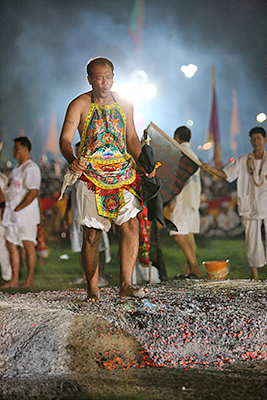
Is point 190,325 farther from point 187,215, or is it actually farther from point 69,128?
point 187,215

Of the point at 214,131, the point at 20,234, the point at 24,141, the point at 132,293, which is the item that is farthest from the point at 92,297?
the point at 214,131

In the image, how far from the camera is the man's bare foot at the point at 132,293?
3143 millimetres

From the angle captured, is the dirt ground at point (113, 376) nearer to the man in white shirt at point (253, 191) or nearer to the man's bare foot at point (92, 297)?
the man's bare foot at point (92, 297)

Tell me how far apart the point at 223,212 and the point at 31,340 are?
365 inches

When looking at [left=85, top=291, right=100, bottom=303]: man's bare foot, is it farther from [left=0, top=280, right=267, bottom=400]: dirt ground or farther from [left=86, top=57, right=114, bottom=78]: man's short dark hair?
[left=86, top=57, right=114, bottom=78]: man's short dark hair

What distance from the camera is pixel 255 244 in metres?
4.92

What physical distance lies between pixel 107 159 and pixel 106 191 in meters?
0.23

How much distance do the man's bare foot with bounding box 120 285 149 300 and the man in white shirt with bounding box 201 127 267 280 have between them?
2133 millimetres

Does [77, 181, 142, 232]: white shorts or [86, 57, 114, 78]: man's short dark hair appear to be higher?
[86, 57, 114, 78]: man's short dark hair

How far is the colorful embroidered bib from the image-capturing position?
3215mm

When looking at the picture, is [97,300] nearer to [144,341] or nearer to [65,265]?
[144,341]

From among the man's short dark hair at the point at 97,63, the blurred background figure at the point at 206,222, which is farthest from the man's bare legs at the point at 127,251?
the blurred background figure at the point at 206,222

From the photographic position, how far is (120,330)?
2557 mm

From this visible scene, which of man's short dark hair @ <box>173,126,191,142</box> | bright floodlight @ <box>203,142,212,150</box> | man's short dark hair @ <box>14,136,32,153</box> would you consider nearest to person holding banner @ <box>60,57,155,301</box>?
man's short dark hair @ <box>14,136,32,153</box>
